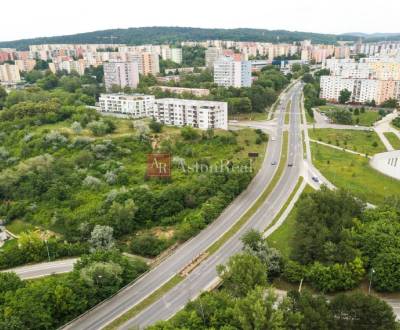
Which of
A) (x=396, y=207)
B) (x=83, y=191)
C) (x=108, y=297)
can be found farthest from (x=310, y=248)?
(x=83, y=191)

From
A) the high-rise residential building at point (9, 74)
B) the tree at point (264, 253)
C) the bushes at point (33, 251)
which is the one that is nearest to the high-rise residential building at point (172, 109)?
the bushes at point (33, 251)

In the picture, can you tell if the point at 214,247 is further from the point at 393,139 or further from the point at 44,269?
the point at 393,139

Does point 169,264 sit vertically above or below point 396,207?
below

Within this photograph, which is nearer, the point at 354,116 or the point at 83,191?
the point at 83,191

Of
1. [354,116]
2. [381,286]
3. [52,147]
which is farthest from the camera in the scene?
[354,116]

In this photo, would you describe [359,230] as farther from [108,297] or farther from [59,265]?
[59,265]

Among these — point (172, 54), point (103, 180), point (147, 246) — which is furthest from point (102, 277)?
point (172, 54)
